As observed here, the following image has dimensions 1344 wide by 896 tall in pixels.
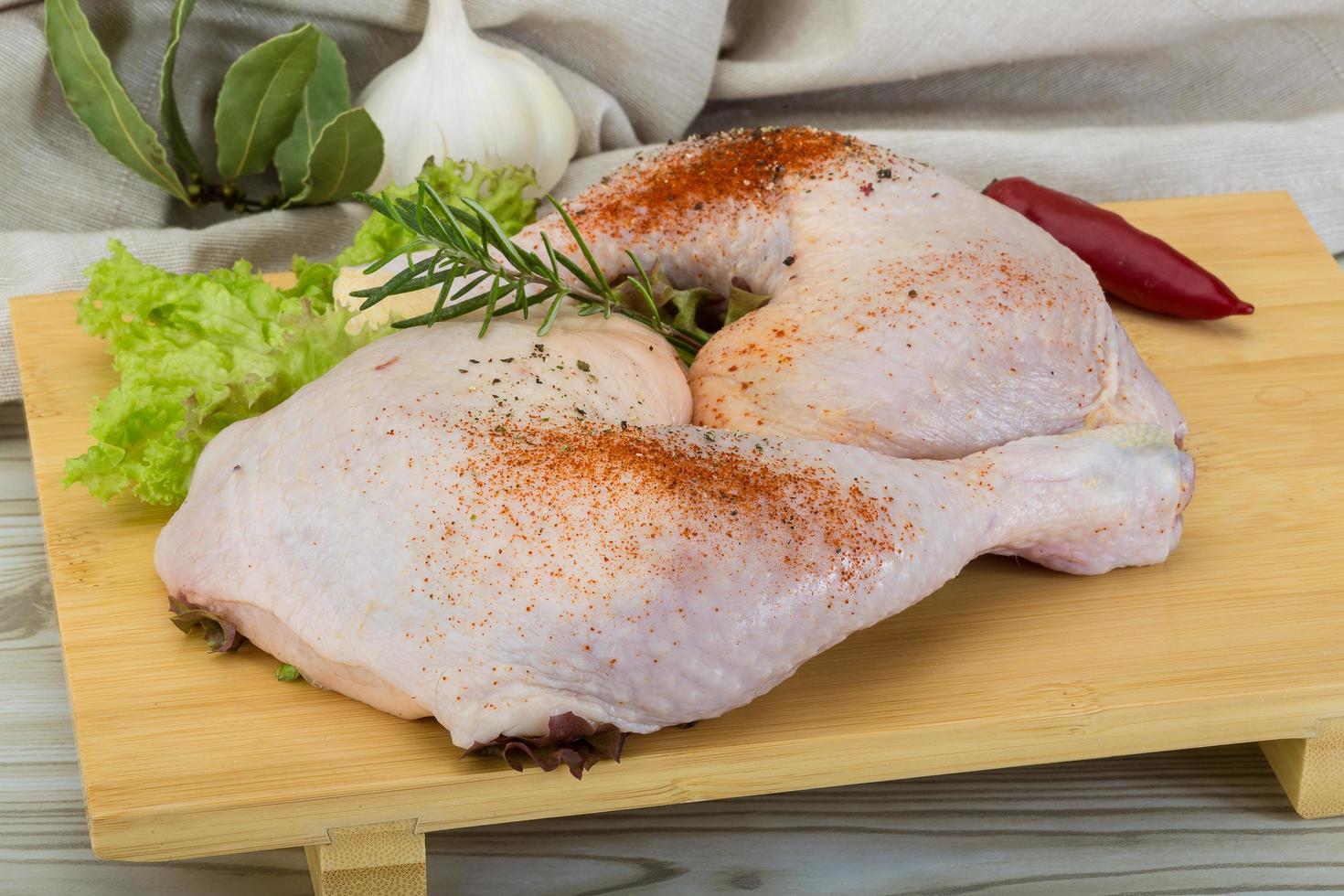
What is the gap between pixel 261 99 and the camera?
371cm

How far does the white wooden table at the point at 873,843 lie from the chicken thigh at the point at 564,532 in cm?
43

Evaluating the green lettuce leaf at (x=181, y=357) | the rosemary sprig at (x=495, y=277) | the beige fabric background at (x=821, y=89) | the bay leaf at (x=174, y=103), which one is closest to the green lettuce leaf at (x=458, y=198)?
the green lettuce leaf at (x=181, y=357)

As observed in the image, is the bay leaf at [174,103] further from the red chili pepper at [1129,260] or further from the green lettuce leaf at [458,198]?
the red chili pepper at [1129,260]

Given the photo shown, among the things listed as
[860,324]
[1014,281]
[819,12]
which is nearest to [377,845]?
[860,324]

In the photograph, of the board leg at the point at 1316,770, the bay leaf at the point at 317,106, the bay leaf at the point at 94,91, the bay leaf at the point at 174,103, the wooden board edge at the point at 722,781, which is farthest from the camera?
the bay leaf at the point at 317,106

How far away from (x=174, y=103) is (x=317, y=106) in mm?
363

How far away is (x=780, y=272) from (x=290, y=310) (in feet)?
2.98

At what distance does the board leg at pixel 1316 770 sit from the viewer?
2.40 metres

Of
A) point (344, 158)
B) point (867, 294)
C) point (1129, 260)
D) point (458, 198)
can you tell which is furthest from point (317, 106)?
point (1129, 260)

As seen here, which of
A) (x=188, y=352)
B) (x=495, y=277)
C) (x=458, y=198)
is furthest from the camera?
(x=458, y=198)

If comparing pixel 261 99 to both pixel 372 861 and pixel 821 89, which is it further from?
pixel 372 861

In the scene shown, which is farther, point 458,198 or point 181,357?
point 458,198

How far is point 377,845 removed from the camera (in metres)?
2.15

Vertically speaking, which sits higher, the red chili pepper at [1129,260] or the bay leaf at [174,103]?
the red chili pepper at [1129,260]
